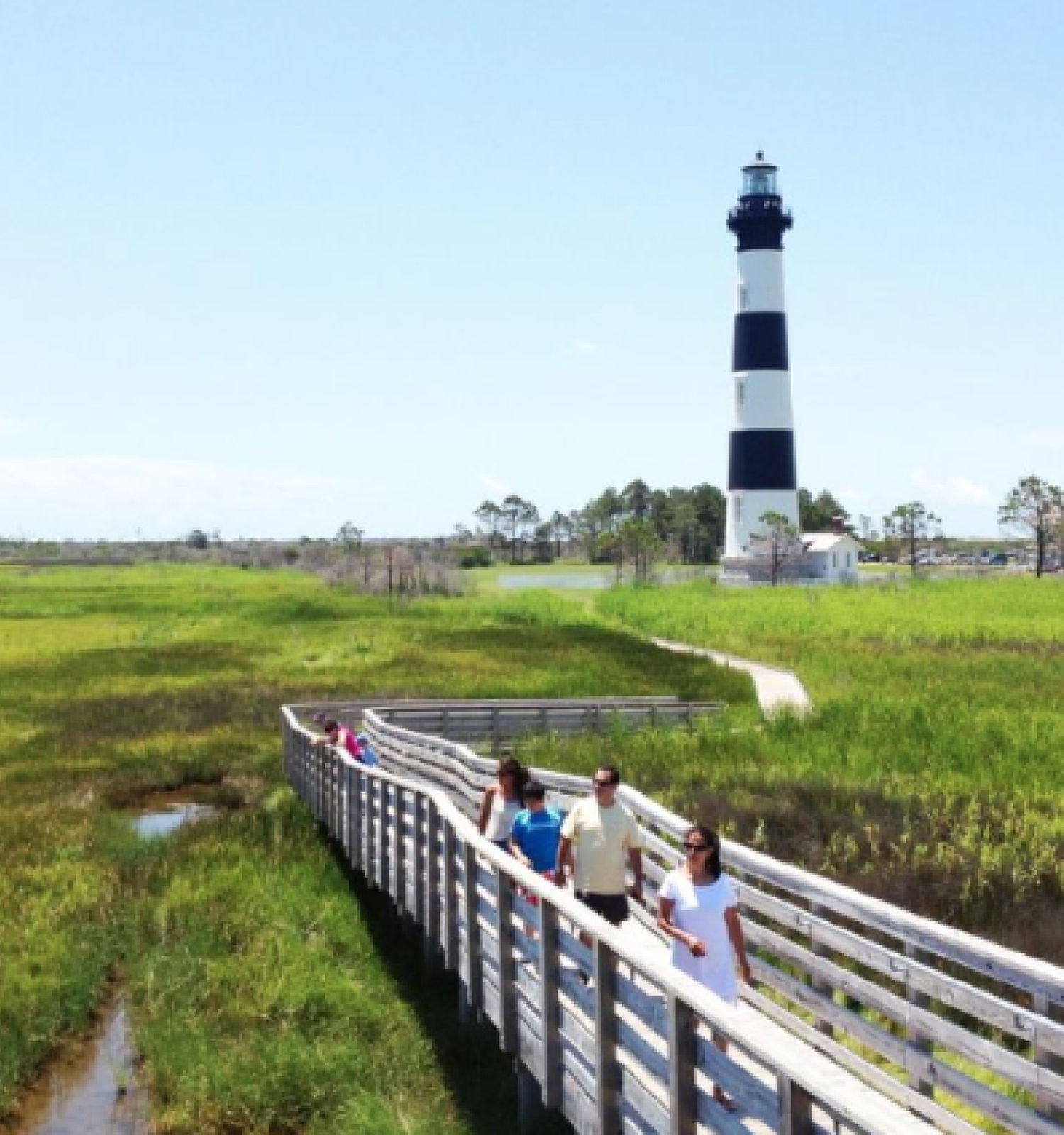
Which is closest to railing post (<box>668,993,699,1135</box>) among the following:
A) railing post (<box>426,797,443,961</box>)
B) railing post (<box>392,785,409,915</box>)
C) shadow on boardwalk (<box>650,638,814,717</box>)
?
railing post (<box>426,797,443,961</box>)

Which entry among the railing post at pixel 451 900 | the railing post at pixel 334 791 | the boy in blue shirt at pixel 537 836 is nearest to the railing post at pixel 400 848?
the railing post at pixel 451 900

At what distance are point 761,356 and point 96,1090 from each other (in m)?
70.0

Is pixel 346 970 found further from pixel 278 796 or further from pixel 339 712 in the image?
pixel 339 712

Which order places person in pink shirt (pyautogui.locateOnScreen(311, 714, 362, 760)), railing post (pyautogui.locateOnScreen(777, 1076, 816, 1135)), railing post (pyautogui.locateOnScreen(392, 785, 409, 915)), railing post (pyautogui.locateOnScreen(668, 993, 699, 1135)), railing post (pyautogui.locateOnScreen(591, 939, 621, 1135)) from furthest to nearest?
person in pink shirt (pyautogui.locateOnScreen(311, 714, 362, 760)) < railing post (pyautogui.locateOnScreen(392, 785, 409, 915)) < railing post (pyautogui.locateOnScreen(591, 939, 621, 1135)) < railing post (pyautogui.locateOnScreen(668, 993, 699, 1135)) < railing post (pyautogui.locateOnScreen(777, 1076, 816, 1135))

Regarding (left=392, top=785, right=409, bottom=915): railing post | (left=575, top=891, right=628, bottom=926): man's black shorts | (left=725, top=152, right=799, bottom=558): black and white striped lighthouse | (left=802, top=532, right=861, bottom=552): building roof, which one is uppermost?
(left=725, top=152, right=799, bottom=558): black and white striped lighthouse

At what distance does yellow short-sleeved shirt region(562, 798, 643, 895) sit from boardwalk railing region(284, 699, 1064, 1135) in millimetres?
504

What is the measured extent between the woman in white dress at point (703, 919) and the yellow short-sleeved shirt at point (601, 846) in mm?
1873

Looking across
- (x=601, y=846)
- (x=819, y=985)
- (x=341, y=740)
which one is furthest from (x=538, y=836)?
(x=341, y=740)

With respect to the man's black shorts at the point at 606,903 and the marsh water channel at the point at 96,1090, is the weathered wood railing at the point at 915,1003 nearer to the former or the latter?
the man's black shorts at the point at 606,903

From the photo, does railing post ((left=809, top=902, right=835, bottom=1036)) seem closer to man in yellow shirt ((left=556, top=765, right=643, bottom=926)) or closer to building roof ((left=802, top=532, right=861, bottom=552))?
man in yellow shirt ((left=556, top=765, right=643, bottom=926))

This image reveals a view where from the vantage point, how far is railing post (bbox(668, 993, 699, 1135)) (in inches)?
255

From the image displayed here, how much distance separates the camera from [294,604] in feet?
229

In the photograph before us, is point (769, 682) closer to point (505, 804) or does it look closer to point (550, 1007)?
point (505, 804)

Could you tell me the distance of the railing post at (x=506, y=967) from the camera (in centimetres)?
959
